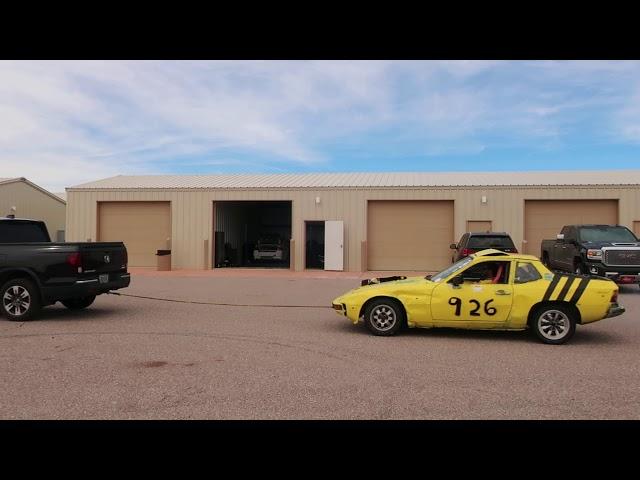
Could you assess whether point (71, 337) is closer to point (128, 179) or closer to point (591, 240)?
point (591, 240)

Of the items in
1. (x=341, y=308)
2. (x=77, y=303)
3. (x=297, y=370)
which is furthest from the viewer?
(x=77, y=303)

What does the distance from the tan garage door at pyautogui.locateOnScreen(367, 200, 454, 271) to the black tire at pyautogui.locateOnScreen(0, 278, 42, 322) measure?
16.4 metres

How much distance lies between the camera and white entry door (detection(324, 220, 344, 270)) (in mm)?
23297

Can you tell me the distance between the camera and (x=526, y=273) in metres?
8.01

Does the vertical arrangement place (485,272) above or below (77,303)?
above

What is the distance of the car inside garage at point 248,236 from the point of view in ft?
85.0

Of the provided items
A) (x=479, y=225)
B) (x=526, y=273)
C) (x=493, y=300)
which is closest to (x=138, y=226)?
(x=479, y=225)

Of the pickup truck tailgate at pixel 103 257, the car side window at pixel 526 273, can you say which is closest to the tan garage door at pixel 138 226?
the pickup truck tailgate at pixel 103 257

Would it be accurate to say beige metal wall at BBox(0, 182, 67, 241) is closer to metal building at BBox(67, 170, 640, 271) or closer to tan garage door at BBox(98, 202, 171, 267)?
metal building at BBox(67, 170, 640, 271)

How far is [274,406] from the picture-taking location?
185 inches

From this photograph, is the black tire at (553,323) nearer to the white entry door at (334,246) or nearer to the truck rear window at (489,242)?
the truck rear window at (489,242)

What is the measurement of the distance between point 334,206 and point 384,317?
52.2 ft

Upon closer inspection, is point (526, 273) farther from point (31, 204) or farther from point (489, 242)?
point (31, 204)

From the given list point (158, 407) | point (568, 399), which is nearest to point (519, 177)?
point (568, 399)
